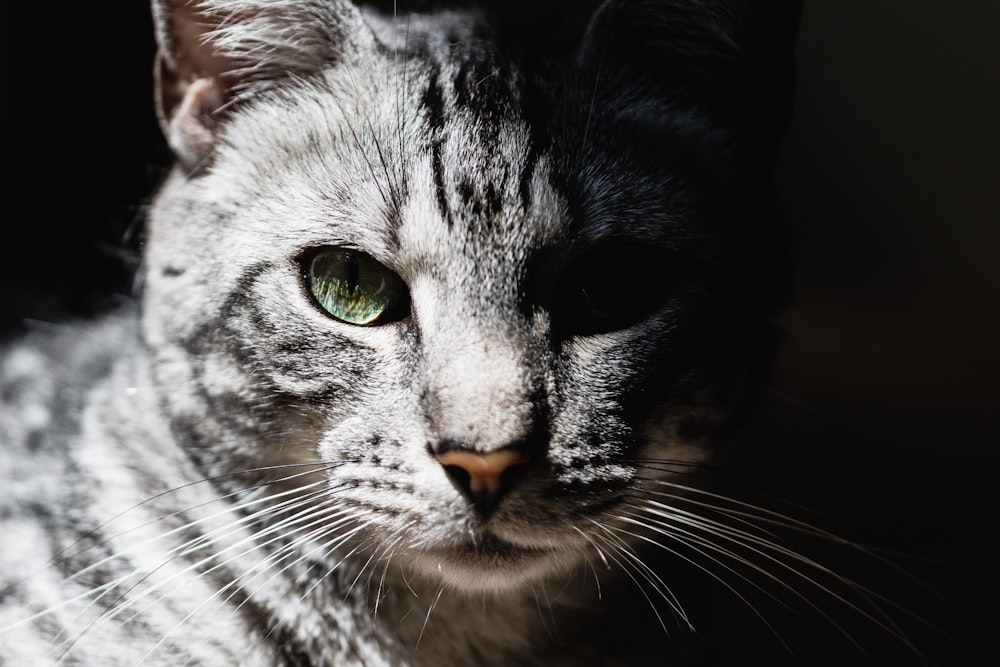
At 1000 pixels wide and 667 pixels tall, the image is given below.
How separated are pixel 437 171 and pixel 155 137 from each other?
0.47 m

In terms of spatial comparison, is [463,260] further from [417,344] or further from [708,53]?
[708,53]

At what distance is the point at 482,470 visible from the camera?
0.65 meters

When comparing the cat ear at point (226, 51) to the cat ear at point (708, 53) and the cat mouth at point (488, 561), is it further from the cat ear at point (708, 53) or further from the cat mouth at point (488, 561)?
the cat mouth at point (488, 561)

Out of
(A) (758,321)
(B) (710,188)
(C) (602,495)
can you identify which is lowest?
(C) (602,495)

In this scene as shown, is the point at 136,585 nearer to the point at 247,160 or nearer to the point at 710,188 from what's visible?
the point at 247,160

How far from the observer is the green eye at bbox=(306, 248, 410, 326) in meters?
0.75

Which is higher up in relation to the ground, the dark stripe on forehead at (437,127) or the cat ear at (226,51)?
the cat ear at (226,51)

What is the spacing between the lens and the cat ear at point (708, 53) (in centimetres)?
79

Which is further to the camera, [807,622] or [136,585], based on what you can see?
[807,622]

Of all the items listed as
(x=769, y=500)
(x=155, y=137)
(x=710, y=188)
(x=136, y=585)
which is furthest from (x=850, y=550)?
(x=155, y=137)

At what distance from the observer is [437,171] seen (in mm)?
746

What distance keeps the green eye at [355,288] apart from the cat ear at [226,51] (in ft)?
0.60

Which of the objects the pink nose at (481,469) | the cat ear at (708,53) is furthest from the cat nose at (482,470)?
the cat ear at (708,53)

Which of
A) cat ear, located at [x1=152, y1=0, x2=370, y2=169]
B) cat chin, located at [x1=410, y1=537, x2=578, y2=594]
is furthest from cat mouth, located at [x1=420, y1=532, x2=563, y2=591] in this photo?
cat ear, located at [x1=152, y1=0, x2=370, y2=169]
